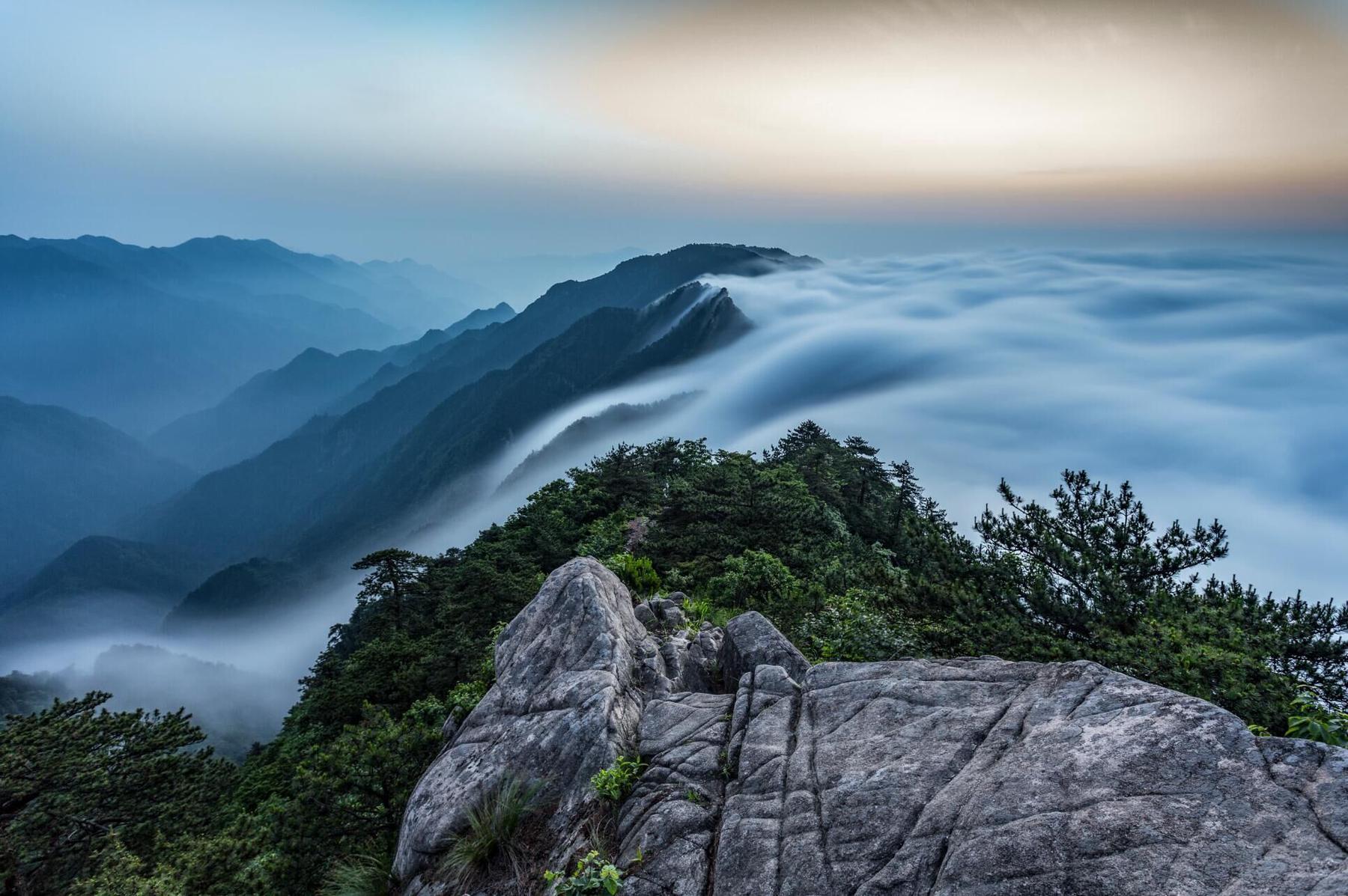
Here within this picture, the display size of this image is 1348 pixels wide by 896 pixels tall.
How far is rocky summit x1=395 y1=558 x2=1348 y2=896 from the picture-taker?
5023 millimetres

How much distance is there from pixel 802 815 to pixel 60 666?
10167 inches

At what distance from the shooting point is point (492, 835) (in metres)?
8.10

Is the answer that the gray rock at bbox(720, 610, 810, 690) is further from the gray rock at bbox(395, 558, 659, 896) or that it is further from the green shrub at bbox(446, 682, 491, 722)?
the green shrub at bbox(446, 682, 491, 722)

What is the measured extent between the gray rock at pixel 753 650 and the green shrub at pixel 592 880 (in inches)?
189

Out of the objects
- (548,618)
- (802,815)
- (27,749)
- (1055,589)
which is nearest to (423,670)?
(548,618)

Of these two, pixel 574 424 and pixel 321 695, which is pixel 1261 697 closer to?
pixel 321 695

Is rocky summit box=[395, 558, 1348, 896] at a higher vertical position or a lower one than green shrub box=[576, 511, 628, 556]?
higher

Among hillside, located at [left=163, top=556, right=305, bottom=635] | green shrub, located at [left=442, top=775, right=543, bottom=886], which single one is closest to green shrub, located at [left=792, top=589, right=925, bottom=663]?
green shrub, located at [left=442, top=775, right=543, bottom=886]

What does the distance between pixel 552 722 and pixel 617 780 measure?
1785 mm

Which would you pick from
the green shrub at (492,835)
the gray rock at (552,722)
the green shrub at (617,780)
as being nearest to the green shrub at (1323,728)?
the green shrub at (617,780)

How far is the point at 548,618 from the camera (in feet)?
39.7

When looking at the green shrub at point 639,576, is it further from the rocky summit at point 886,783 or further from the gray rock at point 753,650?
the rocky summit at point 886,783

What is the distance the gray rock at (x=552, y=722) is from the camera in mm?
8727

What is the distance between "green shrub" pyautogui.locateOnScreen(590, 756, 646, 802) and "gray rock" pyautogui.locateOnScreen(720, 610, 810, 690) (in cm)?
334
